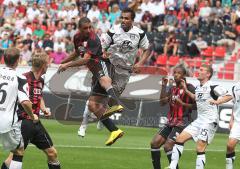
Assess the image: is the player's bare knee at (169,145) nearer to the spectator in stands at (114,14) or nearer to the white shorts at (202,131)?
the white shorts at (202,131)

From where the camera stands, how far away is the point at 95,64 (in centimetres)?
1625

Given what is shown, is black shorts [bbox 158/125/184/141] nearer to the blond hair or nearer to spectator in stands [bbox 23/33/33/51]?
the blond hair

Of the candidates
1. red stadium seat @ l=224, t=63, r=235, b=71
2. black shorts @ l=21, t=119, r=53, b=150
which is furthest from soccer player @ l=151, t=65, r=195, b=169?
red stadium seat @ l=224, t=63, r=235, b=71

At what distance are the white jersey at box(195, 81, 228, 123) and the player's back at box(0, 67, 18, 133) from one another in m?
4.12

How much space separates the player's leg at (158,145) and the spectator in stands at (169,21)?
16.9 metres

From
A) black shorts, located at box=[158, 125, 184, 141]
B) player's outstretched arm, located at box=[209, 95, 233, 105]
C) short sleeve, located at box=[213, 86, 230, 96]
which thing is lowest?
black shorts, located at box=[158, 125, 184, 141]

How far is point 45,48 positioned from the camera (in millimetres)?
32094

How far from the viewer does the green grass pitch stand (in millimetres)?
16594

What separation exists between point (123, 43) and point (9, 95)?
4.85m

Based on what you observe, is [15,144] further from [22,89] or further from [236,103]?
[236,103]

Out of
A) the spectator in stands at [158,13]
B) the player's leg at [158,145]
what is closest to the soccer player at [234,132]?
the player's leg at [158,145]

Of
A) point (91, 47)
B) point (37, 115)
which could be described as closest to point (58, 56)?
point (91, 47)

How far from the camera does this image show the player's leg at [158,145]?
1538 centimetres

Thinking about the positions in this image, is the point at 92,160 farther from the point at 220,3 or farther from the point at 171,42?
the point at 220,3
